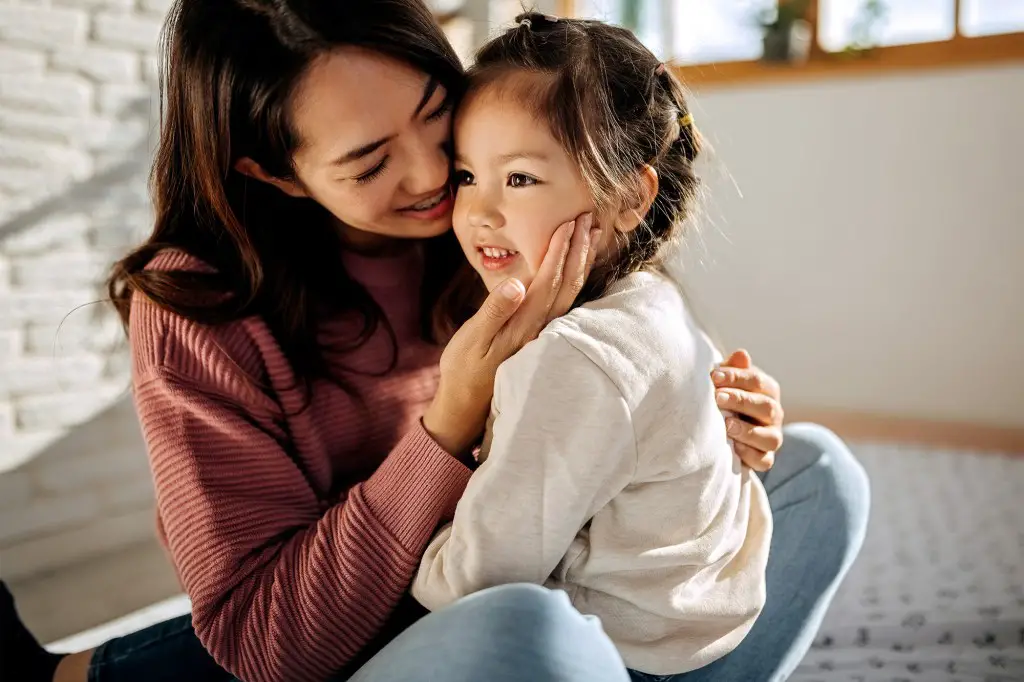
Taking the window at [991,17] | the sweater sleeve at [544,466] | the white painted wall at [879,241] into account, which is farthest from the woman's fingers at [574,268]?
the window at [991,17]

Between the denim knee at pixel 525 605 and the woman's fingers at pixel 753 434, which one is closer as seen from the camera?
the denim knee at pixel 525 605

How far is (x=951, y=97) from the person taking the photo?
2.65 m

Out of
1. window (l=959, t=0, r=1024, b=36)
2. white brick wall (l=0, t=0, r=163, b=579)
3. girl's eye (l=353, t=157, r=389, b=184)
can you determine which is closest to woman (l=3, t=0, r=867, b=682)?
girl's eye (l=353, t=157, r=389, b=184)

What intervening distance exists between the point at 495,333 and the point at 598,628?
0.30 meters

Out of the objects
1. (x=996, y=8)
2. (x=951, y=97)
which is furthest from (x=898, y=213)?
(x=996, y=8)

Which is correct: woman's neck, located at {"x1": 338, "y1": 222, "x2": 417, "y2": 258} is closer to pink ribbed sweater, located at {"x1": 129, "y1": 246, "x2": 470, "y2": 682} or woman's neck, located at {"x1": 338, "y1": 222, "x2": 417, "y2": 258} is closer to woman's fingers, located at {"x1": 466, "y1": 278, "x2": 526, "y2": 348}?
pink ribbed sweater, located at {"x1": 129, "y1": 246, "x2": 470, "y2": 682}

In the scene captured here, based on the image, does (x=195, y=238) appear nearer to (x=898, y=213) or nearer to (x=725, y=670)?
(x=725, y=670)

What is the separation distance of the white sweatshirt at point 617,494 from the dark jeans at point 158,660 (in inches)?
17.0

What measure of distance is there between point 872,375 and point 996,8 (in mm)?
1163

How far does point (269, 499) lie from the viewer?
3.18ft

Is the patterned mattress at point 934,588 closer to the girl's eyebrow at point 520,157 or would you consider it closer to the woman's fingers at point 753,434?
the woman's fingers at point 753,434

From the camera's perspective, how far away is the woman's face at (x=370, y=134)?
944mm

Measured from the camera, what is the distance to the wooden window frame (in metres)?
2.62

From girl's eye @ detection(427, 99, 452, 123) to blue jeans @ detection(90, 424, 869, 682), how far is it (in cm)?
52
